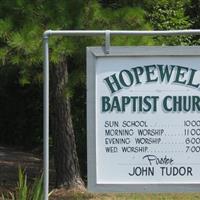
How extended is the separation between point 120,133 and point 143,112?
0.79 feet

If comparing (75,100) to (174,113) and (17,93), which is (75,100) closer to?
(17,93)

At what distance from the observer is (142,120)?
16.6ft

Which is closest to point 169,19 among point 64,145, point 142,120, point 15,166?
point 64,145

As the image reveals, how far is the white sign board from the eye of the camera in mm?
5051

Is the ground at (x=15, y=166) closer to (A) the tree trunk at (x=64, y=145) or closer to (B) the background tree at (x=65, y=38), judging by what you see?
(A) the tree trunk at (x=64, y=145)

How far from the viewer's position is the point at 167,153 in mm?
5078

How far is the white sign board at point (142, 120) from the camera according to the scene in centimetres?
505

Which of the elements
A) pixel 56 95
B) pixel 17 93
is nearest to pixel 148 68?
pixel 56 95

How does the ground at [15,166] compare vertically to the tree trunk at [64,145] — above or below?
below

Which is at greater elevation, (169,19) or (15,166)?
(169,19)

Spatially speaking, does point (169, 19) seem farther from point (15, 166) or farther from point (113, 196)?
point (15, 166)

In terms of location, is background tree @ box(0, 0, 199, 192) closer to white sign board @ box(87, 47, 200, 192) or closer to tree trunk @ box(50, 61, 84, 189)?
tree trunk @ box(50, 61, 84, 189)

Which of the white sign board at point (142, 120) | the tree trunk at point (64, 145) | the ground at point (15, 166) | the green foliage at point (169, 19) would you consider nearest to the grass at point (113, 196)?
the tree trunk at point (64, 145)

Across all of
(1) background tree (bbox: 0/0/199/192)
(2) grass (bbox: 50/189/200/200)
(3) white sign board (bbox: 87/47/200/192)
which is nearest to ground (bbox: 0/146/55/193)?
(2) grass (bbox: 50/189/200/200)
